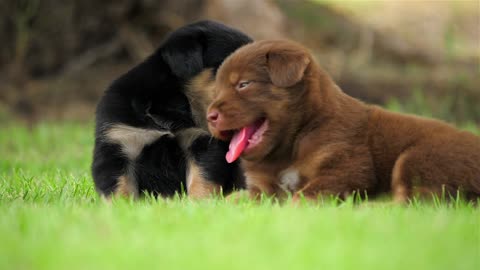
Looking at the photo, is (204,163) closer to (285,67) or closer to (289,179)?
(289,179)

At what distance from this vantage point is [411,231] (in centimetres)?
272

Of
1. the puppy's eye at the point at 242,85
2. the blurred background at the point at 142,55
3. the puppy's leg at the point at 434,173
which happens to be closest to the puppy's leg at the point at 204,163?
the puppy's eye at the point at 242,85

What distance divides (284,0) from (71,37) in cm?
383

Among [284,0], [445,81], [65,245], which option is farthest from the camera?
[284,0]

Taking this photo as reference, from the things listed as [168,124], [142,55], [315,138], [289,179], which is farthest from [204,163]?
[142,55]

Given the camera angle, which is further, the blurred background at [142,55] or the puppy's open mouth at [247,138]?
the blurred background at [142,55]

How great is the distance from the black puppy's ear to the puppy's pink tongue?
58 cm

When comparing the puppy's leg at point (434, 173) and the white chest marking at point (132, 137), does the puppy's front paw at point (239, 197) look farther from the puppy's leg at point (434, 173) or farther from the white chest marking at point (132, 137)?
the puppy's leg at point (434, 173)

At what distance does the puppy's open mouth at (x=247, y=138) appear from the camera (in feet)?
12.1

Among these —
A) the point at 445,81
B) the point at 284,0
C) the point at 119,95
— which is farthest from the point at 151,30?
the point at 119,95

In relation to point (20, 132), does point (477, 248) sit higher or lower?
higher

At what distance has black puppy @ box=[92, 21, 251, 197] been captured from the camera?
4.00 metres

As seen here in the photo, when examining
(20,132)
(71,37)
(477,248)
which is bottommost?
(20,132)

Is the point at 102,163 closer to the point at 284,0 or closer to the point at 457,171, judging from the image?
the point at 457,171
